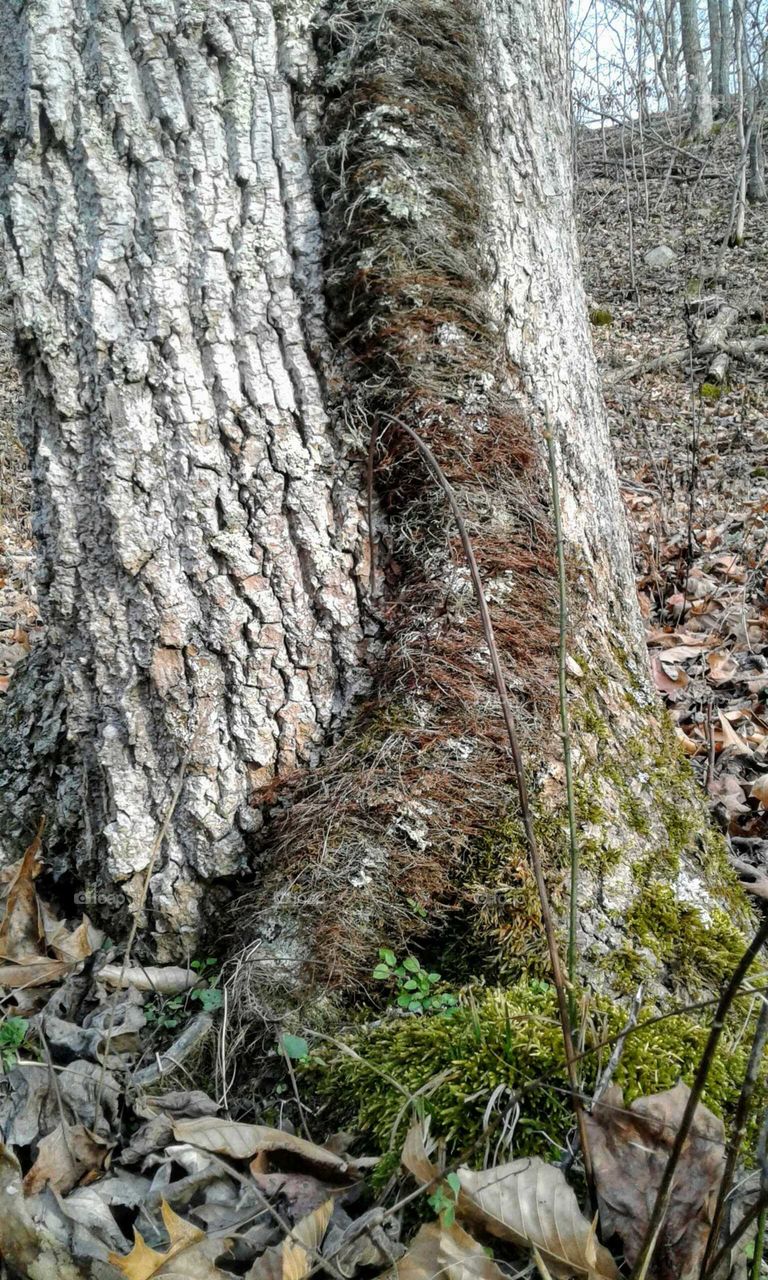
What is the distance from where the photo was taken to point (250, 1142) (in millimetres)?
1446

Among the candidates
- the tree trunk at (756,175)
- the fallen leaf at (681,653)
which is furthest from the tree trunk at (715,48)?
the fallen leaf at (681,653)

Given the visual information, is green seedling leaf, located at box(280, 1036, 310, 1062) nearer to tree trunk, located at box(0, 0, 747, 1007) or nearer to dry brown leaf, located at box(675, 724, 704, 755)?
tree trunk, located at box(0, 0, 747, 1007)

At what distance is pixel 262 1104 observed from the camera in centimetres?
159

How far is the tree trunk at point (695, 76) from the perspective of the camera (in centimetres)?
1589

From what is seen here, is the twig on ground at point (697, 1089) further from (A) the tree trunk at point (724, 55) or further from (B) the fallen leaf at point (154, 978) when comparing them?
(A) the tree trunk at point (724, 55)

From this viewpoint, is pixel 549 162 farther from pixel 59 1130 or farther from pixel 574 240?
pixel 59 1130

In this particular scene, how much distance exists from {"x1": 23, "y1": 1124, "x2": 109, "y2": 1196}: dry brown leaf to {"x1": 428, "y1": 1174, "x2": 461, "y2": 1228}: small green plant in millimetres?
630

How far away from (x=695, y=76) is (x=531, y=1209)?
1976cm

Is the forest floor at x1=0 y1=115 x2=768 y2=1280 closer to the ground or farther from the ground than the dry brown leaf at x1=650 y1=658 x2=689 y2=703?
closer to the ground

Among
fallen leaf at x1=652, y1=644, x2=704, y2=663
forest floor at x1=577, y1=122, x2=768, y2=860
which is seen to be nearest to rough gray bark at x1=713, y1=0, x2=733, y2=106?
forest floor at x1=577, y1=122, x2=768, y2=860

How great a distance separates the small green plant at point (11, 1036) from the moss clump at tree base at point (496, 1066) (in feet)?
2.05

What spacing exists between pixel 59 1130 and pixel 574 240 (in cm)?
241

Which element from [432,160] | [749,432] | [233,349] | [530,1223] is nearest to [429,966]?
[530,1223]

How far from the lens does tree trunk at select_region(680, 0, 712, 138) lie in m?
15.9
